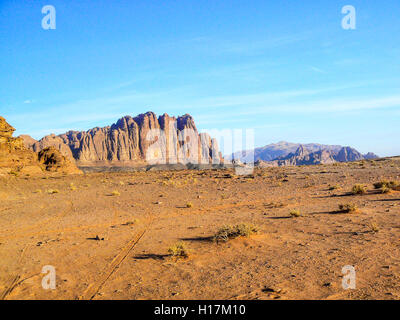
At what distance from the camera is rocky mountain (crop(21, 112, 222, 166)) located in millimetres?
118812

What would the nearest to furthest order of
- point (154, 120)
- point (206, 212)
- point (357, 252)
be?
point (357, 252)
point (206, 212)
point (154, 120)

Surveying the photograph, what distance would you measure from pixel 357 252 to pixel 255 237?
2931mm

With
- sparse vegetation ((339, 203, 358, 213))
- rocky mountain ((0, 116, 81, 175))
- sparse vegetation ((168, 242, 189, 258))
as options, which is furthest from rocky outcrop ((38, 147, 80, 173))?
sparse vegetation ((339, 203, 358, 213))

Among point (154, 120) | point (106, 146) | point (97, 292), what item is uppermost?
point (154, 120)

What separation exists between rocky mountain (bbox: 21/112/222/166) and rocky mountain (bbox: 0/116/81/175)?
63.4 m

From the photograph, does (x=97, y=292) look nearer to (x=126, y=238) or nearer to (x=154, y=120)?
(x=126, y=238)

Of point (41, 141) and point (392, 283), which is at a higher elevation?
point (41, 141)

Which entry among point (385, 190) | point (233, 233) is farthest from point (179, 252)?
point (385, 190)

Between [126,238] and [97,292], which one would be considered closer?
[97,292]

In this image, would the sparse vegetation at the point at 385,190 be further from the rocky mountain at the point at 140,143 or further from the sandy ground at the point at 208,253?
the rocky mountain at the point at 140,143

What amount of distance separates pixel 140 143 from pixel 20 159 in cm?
9061

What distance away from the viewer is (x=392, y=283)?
16.7 ft
